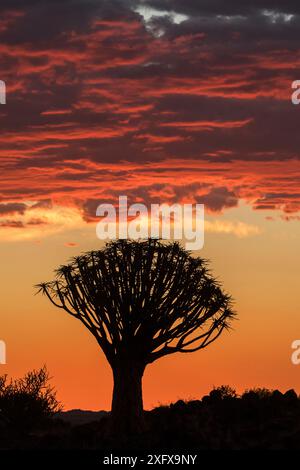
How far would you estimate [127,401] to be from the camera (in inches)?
1137

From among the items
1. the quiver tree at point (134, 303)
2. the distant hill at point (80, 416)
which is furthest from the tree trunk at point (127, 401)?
the distant hill at point (80, 416)

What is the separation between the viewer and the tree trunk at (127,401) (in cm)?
2872

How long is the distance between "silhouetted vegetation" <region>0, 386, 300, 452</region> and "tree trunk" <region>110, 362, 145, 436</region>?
1.04 feet

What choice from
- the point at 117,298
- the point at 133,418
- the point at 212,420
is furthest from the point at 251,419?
the point at 117,298

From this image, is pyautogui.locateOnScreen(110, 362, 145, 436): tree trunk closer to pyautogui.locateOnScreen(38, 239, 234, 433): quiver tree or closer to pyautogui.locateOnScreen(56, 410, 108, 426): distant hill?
pyautogui.locateOnScreen(38, 239, 234, 433): quiver tree

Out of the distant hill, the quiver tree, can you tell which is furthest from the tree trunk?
the distant hill

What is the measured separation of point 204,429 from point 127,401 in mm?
2516

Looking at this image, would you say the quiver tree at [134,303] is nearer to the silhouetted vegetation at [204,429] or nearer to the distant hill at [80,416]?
the silhouetted vegetation at [204,429]

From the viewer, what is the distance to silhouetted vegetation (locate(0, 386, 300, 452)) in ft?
87.2

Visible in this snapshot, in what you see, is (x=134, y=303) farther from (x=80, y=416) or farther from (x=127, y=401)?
(x=80, y=416)

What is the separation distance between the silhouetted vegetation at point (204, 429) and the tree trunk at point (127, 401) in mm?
316
